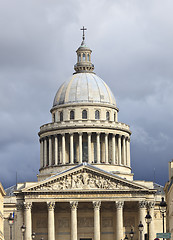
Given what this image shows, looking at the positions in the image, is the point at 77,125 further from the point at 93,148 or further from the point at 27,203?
the point at 27,203

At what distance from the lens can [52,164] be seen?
160 m

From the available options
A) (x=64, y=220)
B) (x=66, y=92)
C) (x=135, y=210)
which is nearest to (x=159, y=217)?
(x=135, y=210)

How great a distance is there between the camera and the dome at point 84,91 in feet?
541

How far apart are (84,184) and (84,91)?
33405 mm

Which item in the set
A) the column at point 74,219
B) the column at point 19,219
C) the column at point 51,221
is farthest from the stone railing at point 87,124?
the column at point 51,221

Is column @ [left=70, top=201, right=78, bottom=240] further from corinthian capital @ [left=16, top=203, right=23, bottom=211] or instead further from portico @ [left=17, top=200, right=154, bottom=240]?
corinthian capital @ [left=16, top=203, right=23, bottom=211]

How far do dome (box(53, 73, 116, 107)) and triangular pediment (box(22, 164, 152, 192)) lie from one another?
2947 cm

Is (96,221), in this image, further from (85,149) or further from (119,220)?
(85,149)

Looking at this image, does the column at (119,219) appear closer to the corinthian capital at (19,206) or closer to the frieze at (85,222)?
the frieze at (85,222)

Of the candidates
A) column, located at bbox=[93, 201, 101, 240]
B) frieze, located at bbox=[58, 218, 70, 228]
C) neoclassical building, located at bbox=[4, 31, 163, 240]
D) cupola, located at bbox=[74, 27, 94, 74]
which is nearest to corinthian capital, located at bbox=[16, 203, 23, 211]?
neoclassical building, located at bbox=[4, 31, 163, 240]

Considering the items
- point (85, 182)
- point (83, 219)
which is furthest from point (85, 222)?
point (85, 182)

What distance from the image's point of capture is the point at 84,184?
137250mm

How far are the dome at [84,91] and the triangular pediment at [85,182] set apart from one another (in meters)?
29.5

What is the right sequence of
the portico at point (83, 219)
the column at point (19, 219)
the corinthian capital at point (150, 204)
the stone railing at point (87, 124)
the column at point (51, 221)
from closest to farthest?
the column at point (51, 221) < the corinthian capital at point (150, 204) < the column at point (19, 219) < the portico at point (83, 219) < the stone railing at point (87, 124)
